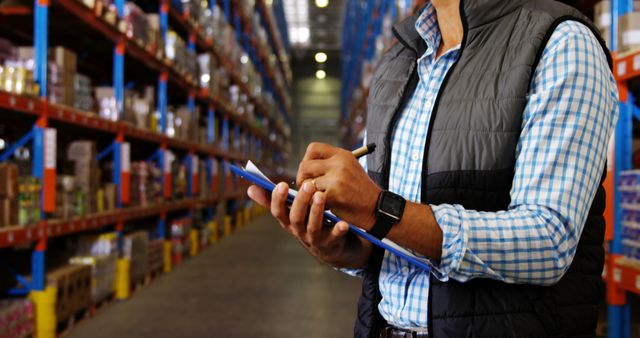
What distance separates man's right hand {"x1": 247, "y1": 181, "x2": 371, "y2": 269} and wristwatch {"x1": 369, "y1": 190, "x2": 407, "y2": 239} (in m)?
0.07

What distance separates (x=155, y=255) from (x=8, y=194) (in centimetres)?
283

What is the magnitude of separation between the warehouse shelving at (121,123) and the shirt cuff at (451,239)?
1.14 ft

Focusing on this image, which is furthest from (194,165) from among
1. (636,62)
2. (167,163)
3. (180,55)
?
(636,62)

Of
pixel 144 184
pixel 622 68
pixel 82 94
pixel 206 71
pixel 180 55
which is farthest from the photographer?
pixel 206 71

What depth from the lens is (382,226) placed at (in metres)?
0.88

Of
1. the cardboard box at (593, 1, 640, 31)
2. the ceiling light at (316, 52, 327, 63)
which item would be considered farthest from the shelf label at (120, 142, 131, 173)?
the ceiling light at (316, 52, 327, 63)

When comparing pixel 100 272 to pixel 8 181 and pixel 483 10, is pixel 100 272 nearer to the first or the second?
pixel 8 181

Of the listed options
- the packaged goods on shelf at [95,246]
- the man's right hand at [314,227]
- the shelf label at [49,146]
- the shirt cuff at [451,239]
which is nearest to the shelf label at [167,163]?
the packaged goods on shelf at [95,246]

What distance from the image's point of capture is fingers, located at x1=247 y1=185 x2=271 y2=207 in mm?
992

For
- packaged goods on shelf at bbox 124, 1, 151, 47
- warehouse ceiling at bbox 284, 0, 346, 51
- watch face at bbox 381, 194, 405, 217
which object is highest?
warehouse ceiling at bbox 284, 0, 346, 51

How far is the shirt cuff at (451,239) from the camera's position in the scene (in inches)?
34.4

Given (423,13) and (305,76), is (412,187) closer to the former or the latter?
(423,13)

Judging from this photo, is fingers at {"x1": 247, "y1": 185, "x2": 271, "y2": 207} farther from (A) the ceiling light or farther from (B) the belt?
(A) the ceiling light

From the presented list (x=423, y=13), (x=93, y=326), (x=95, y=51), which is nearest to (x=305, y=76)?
(x=95, y=51)
